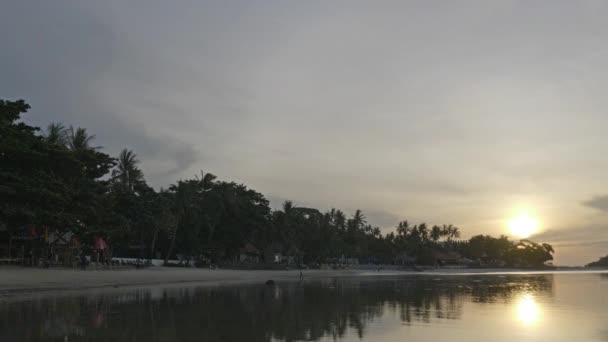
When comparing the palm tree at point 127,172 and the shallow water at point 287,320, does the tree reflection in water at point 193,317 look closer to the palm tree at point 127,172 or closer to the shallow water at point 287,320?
the shallow water at point 287,320

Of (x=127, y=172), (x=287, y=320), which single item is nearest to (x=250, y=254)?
(x=127, y=172)

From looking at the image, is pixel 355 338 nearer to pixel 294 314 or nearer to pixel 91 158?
pixel 294 314

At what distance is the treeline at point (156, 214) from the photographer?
104ft

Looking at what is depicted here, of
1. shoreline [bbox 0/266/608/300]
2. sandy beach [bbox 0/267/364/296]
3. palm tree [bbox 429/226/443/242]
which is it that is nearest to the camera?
shoreline [bbox 0/266/608/300]

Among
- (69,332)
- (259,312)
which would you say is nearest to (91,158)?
(259,312)

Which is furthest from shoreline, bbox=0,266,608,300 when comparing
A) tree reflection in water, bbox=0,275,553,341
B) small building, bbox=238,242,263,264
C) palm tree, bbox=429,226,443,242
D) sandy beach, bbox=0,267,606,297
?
palm tree, bbox=429,226,443,242

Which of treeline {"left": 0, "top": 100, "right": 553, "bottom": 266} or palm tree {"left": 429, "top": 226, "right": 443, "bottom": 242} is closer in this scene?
treeline {"left": 0, "top": 100, "right": 553, "bottom": 266}

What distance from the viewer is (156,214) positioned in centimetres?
5241

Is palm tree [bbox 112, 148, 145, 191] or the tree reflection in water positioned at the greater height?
palm tree [bbox 112, 148, 145, 191]

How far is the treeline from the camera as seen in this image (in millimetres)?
31562

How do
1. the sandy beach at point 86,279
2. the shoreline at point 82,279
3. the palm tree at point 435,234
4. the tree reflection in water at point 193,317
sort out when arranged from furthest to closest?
the palm tree at point 435,234
the sandy beach at point 86,279
the shoreline at point 82,279
the tree reflection in water at point 193,317

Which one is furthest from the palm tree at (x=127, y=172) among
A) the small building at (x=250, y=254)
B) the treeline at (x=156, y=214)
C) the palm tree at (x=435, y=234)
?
the palm tree at (x=435, y=234)

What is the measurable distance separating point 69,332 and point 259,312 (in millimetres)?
8297

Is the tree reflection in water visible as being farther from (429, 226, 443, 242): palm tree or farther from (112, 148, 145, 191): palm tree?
(429, 226, 443, 242): palm tree
